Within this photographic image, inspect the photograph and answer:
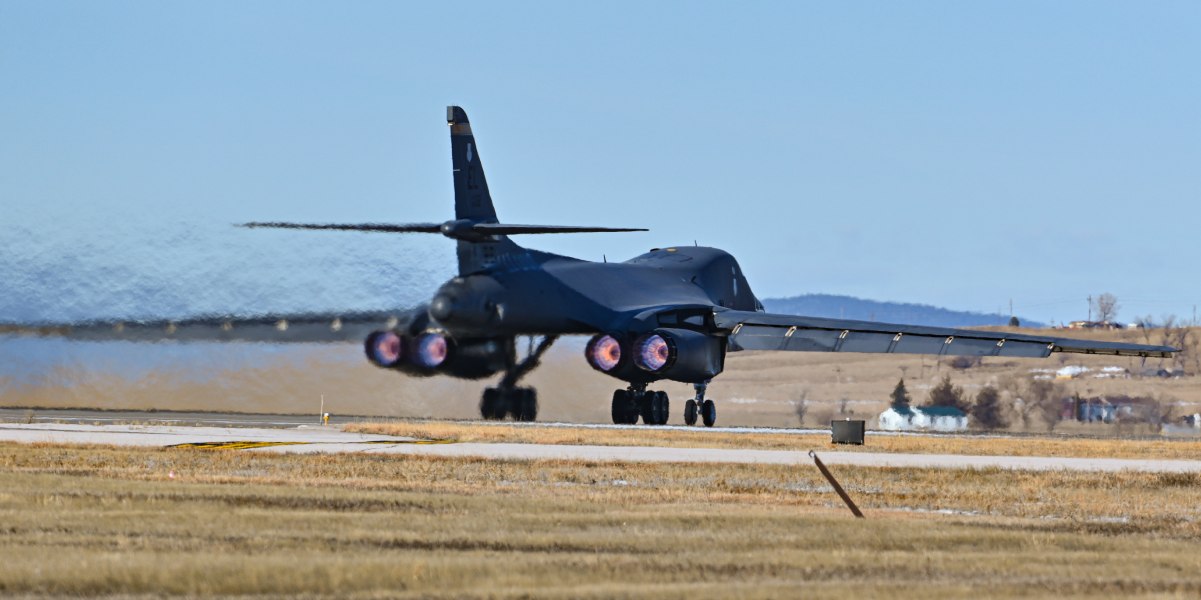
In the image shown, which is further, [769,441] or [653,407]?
[653,407]

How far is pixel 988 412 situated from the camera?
275 feet

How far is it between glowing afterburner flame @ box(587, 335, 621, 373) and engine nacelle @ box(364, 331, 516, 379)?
10.8 feet

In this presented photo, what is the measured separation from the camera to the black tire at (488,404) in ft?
173

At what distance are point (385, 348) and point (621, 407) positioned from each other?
7856 millimetres

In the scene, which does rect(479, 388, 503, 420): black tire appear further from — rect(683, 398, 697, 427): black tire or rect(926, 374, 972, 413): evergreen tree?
rect(926, 374, 972, 413): evergreen tree

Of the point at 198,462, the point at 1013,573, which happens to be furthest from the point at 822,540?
the point at 198,462

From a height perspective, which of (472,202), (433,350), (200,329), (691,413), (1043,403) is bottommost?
(691,413)

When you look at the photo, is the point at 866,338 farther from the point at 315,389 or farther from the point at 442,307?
the point at 315,389

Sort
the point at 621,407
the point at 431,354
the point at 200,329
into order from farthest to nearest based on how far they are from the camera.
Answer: the point at 621,407 → the point at 431,354 → the point at 200,329

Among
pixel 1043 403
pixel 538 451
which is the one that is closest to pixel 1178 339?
pixel 1043 403

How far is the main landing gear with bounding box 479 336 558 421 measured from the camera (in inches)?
2078

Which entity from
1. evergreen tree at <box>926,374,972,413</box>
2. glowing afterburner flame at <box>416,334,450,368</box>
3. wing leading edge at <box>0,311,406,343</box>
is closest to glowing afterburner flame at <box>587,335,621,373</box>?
glowing afterburner flame at <box>416,334,450,368</box>

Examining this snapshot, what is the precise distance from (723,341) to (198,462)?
1189 inches

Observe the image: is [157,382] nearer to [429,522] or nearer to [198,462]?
[198,462]
